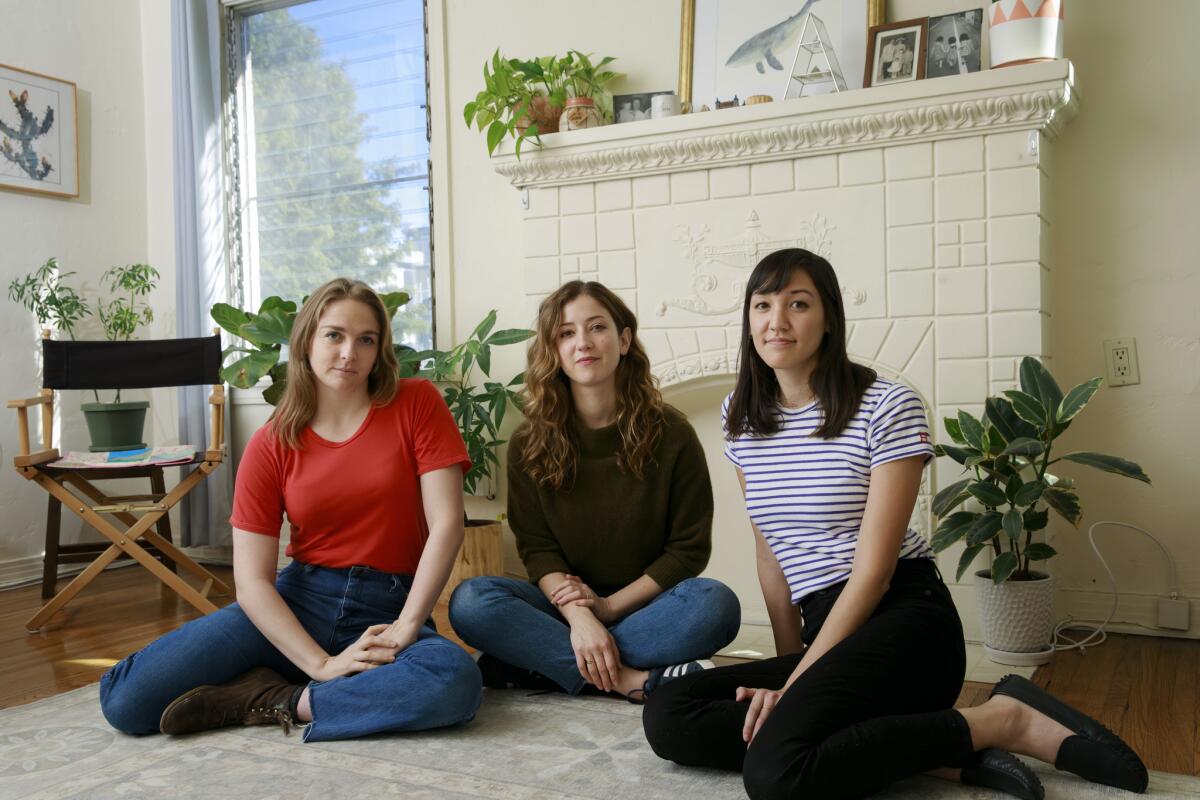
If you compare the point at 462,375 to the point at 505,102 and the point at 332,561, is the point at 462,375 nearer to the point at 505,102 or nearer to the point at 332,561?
the point at 505,102

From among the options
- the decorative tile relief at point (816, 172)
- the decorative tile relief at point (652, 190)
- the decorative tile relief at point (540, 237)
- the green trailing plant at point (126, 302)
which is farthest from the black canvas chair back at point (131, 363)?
the decorative tile relief at point (816, 172)

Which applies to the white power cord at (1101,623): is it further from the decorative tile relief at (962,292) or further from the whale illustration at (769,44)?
the whale illustration at (769,44)

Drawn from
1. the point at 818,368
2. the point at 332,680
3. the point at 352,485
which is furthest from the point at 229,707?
the point at 818,368

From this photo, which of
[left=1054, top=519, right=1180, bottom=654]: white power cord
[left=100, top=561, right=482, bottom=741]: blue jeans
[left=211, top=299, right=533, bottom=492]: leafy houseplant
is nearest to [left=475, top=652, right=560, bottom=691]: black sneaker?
[left=100, top=561, right=482, bottom=741]: blue jeans

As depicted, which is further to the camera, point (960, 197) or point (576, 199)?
point (576, 199)

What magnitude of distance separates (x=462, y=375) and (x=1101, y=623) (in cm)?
205

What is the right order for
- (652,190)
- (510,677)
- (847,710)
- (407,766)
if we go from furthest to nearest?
1. (652,190)
2. (510,677)
3. (407,766)
4. (847,710)

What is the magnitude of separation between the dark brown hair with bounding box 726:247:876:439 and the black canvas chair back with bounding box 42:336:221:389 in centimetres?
231

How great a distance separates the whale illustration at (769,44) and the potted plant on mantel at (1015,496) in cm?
120

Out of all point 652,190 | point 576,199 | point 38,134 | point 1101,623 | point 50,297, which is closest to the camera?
point 1101,623

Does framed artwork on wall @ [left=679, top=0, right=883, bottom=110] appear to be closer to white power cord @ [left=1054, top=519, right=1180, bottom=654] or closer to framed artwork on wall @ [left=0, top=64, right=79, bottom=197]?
white power cord @ [left=1054, top=519, right=1180, bottom=654]

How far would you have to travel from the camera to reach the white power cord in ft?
8.79

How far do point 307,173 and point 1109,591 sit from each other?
323 centimetres

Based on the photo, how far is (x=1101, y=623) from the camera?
9.16 ft
